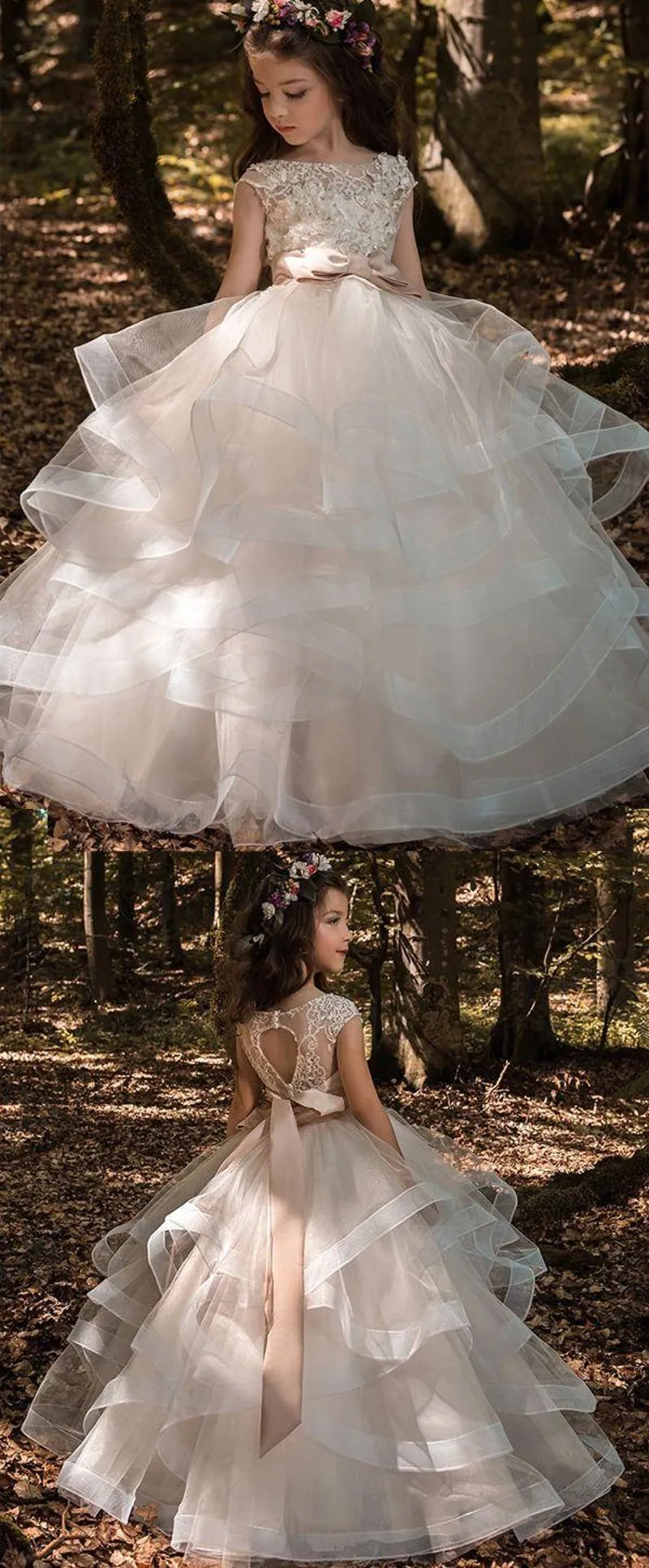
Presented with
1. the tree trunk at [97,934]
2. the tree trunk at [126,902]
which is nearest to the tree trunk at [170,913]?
the tree trunk at [126,902]

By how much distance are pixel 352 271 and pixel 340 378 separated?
1.48 ft

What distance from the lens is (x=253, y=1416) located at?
350 cm

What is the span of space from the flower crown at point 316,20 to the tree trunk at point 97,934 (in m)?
2.49

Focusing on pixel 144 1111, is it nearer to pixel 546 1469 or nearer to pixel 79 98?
pixel 546 1469

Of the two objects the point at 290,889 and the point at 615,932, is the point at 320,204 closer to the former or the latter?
the point at 290,889

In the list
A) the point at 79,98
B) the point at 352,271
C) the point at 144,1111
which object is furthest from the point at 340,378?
the point at 79,98

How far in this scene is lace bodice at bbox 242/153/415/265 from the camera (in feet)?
13.8

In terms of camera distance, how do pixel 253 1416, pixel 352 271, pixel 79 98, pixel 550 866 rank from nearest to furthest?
pixel 253 1416 → pixel 352 271 → pixel 550 866 → pixel 79 98

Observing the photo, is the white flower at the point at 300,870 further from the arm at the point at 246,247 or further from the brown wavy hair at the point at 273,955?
the arm at the point at 246,247

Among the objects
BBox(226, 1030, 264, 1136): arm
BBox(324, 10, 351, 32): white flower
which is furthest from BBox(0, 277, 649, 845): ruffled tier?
BBox(324, 10, 351, 32): white flower

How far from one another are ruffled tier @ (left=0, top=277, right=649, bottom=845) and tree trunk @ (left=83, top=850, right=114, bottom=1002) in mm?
1212

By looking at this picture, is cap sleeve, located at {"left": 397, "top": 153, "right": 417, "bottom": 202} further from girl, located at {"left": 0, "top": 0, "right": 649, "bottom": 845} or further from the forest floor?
the forest floor

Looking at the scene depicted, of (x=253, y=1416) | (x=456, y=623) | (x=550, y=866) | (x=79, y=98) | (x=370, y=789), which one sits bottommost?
(x=253, y=1416)

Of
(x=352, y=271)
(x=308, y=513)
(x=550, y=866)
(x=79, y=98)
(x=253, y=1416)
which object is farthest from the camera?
(x=79, y=98)
